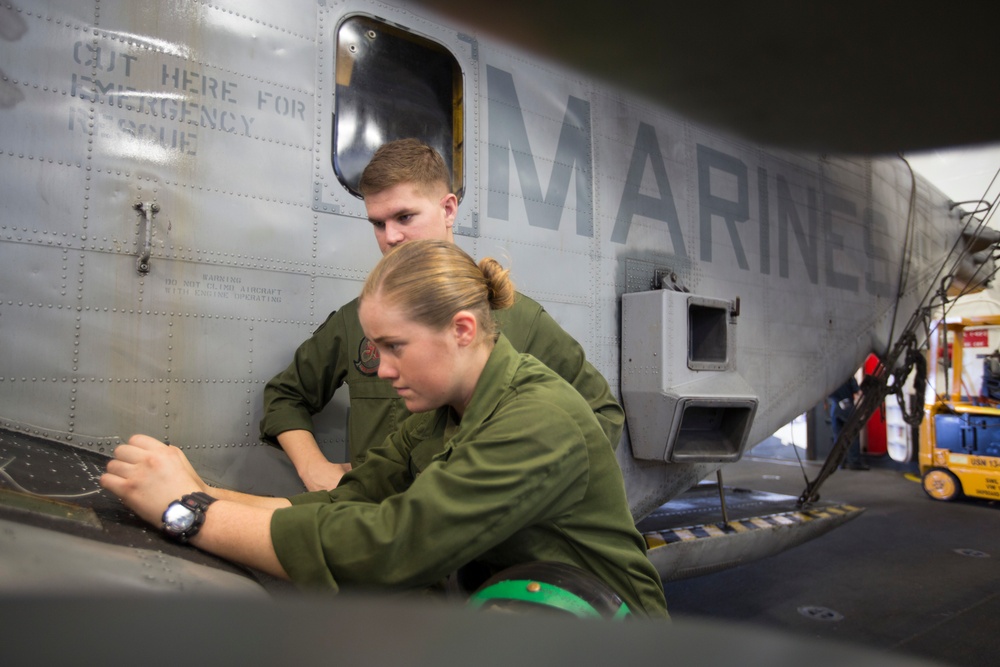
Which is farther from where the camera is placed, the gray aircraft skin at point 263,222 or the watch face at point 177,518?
the gray aircraft skin at point 263,222

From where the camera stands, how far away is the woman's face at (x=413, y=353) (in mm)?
1141

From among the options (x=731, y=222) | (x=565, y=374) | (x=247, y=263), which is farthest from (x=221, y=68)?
(x=731, y=222)

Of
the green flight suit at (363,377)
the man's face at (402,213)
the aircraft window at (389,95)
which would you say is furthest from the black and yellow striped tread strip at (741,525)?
the man's face at (402,213)

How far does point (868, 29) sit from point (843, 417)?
32.9ft

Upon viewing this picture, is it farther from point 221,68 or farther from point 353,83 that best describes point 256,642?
point 353,83

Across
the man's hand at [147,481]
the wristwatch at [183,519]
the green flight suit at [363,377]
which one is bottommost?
the wristwatch at [183,519]

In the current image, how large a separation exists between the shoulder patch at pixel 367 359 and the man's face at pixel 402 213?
41cm

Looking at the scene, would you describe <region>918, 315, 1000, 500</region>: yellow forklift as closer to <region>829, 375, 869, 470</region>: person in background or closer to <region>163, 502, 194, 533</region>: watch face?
<region>829, 375, 869, 470</region>: person in background

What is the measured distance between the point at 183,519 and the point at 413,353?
0.48 m

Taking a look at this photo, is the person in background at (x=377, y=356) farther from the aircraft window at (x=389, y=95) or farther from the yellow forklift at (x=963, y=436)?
the yellow forklift at (x=963, y=436)

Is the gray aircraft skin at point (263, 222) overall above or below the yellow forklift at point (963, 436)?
above

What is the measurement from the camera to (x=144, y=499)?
3.58 feet

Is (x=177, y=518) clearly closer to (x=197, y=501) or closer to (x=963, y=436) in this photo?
(x=197, y=501)

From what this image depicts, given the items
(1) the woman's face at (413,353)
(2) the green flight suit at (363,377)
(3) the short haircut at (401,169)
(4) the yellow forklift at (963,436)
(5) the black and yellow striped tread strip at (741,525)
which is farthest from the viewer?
(4) the yellow forklift at (963,436)
